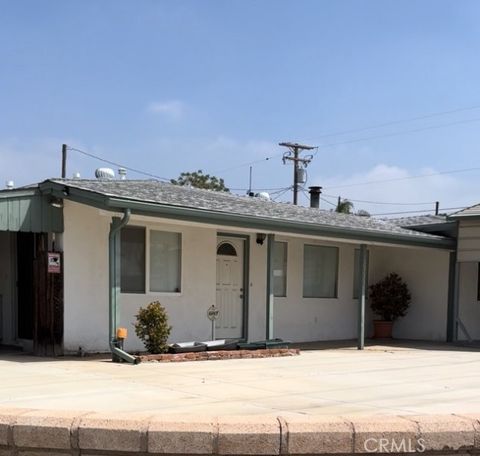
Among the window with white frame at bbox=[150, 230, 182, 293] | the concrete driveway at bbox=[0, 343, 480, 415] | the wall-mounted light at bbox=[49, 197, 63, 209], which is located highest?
the wall-mounted light at bbox=[49, 197, 63, 209]

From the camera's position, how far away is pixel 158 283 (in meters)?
12.1

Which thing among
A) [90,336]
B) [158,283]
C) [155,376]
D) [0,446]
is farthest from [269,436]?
[158,283]

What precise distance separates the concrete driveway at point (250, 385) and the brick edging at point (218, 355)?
27cm

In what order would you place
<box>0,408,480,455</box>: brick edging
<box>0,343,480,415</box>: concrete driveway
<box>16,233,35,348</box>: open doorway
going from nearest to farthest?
<box>0,408,480,455</box>: brick edging
<box>0,343,480,415</box>: concrete driveway
<box>16,233,35,348</box>: open doorway

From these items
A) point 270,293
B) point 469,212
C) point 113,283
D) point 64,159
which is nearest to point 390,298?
point 469,212

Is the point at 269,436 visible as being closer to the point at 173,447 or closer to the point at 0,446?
the point at 173,447

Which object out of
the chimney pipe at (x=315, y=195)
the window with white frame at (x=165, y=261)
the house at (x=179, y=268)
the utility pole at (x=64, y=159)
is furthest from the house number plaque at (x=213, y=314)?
the utility pole at (x=64, y=159)

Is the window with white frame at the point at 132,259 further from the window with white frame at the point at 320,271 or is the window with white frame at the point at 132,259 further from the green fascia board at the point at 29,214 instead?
the window with white frame at the point at 320,271

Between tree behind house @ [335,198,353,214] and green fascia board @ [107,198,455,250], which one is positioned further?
tree behind house @ [335,198,353,214]

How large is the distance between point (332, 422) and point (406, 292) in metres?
12.0

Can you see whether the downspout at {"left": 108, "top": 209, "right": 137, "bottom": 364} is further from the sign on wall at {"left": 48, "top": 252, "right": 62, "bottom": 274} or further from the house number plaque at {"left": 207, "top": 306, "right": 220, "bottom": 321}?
the house number plaque at {"left": 207, "top": 306, "right": 220, "bottom": 321}

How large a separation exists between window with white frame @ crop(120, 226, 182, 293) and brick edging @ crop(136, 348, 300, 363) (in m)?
1.86

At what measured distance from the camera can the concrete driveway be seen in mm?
6281

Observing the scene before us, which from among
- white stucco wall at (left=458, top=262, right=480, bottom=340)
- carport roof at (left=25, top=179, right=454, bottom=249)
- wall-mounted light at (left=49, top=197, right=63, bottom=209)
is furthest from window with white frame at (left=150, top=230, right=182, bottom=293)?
white stucco wall at (left=458, top=262, right=480, bottom=340)
